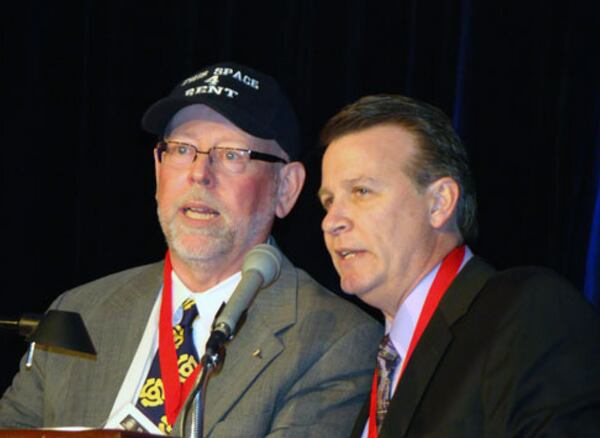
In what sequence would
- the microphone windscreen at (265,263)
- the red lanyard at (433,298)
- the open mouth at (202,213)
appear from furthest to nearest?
the open mouth at (202,213), the red lanyard at (433,298), the microphone windscreen at (265,263)

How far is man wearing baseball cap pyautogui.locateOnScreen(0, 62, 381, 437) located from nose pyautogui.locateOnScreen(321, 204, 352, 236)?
1.15 feet

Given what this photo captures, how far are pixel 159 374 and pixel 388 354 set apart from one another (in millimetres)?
705

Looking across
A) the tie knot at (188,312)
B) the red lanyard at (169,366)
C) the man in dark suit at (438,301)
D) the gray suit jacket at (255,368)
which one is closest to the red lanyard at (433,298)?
the man in dark suit at (438,301)

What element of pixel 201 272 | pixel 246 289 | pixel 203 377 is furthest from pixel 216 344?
pixel 201 272

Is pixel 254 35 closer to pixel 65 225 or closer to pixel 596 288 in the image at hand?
pixel 65 225

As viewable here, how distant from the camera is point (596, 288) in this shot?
125 inches

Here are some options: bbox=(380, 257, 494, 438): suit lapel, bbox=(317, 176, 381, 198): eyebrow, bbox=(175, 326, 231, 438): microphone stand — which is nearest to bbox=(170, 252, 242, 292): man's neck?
bbox=(317, 176, 381, 198): eyebrow

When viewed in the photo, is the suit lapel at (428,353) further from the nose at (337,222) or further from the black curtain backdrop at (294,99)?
the black curtain backdrop at (294,99)

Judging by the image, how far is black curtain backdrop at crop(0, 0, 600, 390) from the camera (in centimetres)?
323

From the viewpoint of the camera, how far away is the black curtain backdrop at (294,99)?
3.23 meters

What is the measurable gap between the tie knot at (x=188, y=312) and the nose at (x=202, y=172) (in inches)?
14.6

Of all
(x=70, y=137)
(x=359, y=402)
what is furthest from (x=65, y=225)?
(x=359, y=402)

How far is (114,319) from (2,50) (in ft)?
5.84

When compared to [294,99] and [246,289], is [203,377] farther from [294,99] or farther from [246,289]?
[294,99]
